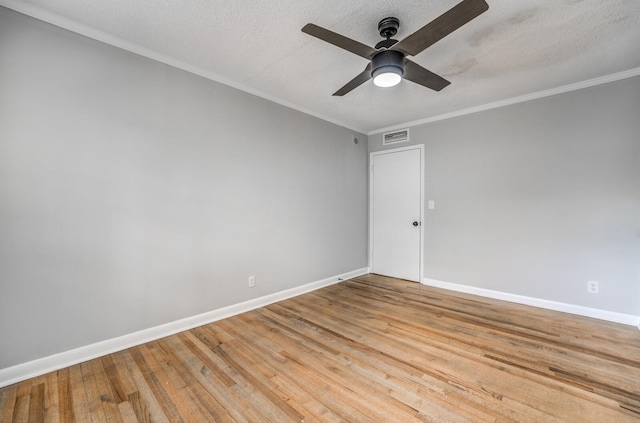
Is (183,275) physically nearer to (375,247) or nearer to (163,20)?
(163,20)

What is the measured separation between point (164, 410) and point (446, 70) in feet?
11.9

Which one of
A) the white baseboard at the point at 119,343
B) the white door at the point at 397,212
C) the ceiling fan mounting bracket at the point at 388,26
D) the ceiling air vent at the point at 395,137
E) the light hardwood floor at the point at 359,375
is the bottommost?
the light hardwood floor at the point at 359,375

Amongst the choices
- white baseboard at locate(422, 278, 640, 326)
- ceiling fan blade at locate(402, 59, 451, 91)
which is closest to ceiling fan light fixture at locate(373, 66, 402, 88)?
ceiling fan blade at locate(402, 59, 451, 91)

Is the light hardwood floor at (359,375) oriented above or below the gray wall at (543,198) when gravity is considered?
below

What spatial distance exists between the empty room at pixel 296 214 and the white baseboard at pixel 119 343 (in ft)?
0.06

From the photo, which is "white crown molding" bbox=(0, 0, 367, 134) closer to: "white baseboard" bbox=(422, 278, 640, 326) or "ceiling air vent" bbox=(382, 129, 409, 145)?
"ceiling air vent" bbox=(382, 129, 409, 145)

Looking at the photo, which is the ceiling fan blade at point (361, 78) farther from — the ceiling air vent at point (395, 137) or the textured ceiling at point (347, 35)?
the ceiling air vent at point (395, 137)

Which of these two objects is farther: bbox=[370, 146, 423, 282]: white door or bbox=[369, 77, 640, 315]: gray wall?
bbox=[370, 146, 423, 282]: white door

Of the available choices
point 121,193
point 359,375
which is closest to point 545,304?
point 359,375

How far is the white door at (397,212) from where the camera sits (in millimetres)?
4277

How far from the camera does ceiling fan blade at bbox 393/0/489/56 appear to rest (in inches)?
54.1

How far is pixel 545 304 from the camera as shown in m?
3.18

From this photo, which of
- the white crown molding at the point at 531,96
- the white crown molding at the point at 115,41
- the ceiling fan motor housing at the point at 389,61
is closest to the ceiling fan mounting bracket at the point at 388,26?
the ceiling fan motor housing at the point at 389,61

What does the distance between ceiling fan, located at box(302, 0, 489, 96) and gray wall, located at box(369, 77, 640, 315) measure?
6.01 feet
